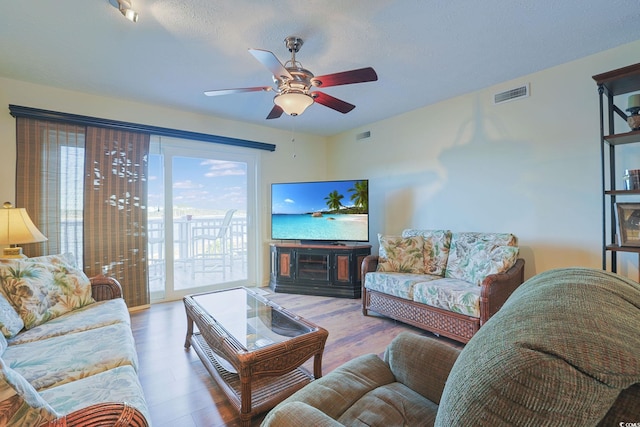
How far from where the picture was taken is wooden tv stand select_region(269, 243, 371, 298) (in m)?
3.88

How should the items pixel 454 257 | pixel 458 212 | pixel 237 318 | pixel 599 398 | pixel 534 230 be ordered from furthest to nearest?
1. pixel 458 212
2. pixel 454 257
3. pixel 534 230
4. pixel 237 318
5. pixel 599 398

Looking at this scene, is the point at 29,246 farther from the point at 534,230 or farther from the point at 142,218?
the point at 534,230

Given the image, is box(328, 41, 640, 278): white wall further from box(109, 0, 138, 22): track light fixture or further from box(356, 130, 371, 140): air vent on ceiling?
box(109, 0, 138, 22): track light fixture

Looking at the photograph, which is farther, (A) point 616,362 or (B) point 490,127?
(B) point 490,127

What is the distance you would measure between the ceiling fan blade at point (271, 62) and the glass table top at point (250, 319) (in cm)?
169

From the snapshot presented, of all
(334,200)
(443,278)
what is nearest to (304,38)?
(334,200)

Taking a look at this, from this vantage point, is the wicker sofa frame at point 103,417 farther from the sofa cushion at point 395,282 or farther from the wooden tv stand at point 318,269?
the wooden tv stand at point 318,269

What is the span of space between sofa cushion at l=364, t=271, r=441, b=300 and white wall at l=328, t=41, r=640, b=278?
3.04ft

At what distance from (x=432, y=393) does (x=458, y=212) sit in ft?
8.62

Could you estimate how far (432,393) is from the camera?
3.78ft

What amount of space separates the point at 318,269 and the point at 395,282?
1.37m

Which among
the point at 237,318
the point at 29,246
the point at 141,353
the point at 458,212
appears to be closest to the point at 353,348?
the point at 237,318

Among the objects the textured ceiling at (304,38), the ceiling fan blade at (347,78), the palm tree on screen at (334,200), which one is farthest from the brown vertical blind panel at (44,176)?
the palm tree on screen at (334,200)

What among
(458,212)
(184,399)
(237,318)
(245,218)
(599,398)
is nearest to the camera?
(599,398)
